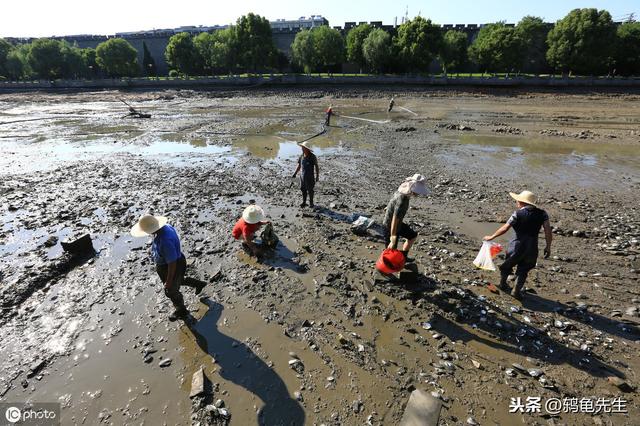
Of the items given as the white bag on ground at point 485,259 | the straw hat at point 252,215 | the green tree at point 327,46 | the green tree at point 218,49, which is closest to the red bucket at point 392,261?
the white bag on ground at point 485,259

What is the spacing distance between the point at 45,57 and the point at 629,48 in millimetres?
99734

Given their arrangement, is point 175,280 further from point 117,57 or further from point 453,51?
point 117,57

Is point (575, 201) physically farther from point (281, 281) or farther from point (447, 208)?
point (281, 281)

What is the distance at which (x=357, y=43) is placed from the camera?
55.1 meters

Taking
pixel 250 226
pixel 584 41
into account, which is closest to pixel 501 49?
pixel 584 41

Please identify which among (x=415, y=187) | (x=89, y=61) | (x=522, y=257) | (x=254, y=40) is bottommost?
(x=522, y=257)

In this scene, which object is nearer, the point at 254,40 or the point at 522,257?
the point at 522,257

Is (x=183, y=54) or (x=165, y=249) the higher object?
(x=183, y=54)

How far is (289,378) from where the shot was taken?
437cm

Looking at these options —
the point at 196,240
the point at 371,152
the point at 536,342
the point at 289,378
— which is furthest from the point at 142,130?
the point at 536,342

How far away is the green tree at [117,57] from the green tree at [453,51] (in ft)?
194

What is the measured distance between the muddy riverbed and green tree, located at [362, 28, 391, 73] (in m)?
43.1

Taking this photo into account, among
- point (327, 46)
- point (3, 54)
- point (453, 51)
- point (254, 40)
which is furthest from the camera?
point (3, 54)

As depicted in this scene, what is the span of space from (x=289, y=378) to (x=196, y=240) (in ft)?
15.5
